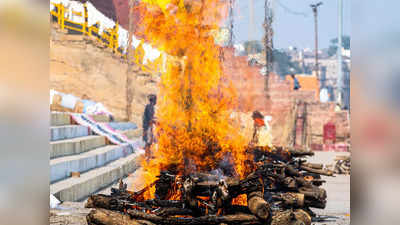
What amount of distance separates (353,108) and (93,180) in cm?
360

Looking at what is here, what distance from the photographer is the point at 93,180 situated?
19.3 ft

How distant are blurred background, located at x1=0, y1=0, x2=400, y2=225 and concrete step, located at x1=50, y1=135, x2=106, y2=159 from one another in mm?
1960

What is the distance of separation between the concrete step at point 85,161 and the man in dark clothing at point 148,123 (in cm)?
57

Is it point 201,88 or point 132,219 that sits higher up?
point 201,88

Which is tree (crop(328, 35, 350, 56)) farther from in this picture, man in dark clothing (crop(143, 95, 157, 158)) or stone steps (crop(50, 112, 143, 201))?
stone steps (crop(50, 112, 143, 201))

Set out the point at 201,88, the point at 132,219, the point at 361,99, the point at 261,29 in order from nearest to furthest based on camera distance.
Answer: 1. the point at 361,99
2. the point at 132,219
3. the point at 201,88
4. the point at 261,29

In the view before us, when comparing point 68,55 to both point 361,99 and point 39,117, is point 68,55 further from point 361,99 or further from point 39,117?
point 361,99

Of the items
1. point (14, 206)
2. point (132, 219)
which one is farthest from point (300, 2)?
point (14, 206)

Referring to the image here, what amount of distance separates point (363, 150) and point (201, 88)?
232 cm

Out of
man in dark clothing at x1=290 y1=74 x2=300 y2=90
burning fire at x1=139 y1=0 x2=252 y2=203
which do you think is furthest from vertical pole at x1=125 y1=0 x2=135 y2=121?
man in dark clothing at x1=290 y1=74 x2=300 y2=90

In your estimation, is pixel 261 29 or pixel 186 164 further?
pixel 261 29

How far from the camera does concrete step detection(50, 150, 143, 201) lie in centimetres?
519

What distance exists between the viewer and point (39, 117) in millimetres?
3793

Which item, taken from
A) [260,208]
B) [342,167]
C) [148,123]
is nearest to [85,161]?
[148,123]
